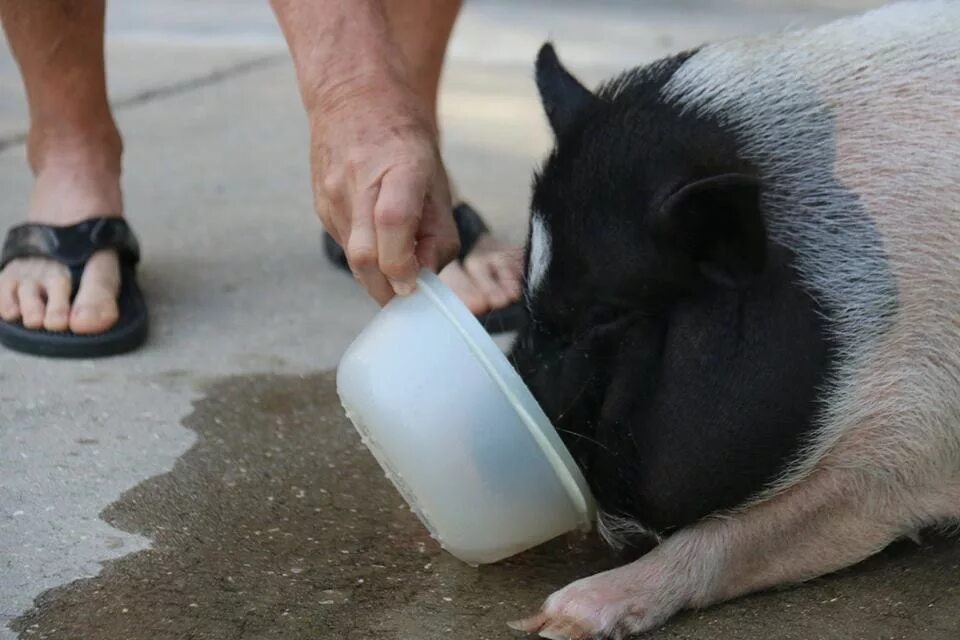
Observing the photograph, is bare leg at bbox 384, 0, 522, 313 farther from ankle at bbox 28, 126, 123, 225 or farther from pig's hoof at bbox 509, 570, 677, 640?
pig's hoof at bbox 509, 570, 677, 640

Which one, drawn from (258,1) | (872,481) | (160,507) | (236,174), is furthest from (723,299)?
(258,1)

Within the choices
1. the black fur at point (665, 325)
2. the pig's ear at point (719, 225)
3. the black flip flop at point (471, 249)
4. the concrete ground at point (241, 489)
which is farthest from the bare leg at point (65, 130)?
the pig's ear at point (719, 225)

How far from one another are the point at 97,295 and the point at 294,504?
709 millimetres

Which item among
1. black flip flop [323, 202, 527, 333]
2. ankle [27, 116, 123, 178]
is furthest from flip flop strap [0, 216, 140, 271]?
black flip flop [323, 202, 527, 333]

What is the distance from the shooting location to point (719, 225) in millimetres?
1308

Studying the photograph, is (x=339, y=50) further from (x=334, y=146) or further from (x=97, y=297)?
(x=97, y=297)

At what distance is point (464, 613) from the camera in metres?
1.44

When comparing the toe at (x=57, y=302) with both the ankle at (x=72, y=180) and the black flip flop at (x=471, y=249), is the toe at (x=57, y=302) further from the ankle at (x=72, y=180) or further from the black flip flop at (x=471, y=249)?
the black flip flop at (x=471, y=249)

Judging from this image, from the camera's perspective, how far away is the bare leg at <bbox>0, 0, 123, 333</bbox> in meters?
2.27

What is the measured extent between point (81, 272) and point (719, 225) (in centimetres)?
134

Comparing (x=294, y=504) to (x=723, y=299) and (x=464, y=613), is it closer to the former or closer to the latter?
(x=464, y=613)

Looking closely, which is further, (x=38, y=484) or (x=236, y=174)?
(x=236, y=174)

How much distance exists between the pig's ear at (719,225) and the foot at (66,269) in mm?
1187

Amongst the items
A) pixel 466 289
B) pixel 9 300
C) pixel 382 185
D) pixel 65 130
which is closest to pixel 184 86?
pixel 65 130
